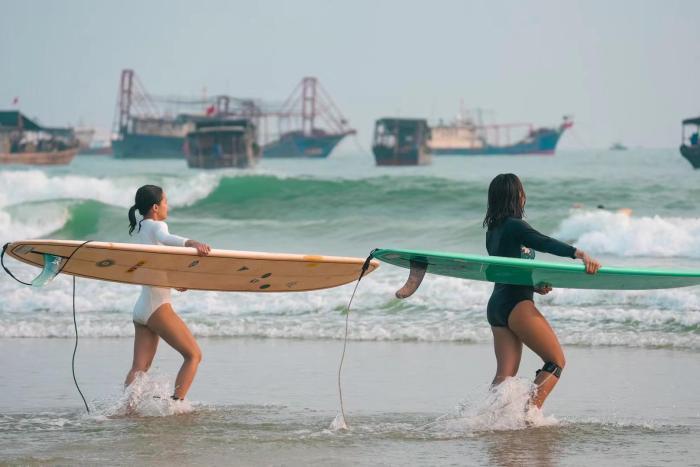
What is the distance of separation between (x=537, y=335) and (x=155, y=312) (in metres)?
1.94

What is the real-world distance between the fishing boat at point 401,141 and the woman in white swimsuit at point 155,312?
203 ft

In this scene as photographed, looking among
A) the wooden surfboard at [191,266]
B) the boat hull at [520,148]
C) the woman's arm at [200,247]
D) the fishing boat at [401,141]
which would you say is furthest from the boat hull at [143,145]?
the woman's arm at [200,247]

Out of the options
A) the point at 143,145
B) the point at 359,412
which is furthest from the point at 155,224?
the point at 143,145

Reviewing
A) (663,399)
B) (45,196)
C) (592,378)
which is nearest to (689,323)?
(592,378)

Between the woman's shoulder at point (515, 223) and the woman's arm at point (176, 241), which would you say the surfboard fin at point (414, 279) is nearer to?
the woman's shoulder at point (515, 223)

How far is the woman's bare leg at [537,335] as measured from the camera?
18.2 feet

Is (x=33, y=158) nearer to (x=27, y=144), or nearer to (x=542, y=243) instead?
(x=27, y=144)

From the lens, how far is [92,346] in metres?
9.24

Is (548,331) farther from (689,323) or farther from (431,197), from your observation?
(431,197)

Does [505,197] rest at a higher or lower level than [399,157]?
higher

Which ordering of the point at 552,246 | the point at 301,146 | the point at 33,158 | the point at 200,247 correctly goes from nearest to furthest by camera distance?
the point at 552,246 → the point at 200,247 → the point at 33,158 → the point at 301,146

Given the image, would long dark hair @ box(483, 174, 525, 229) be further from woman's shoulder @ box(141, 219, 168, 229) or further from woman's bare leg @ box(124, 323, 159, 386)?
woman's bare leg @ box(124, 323, 159, 386)

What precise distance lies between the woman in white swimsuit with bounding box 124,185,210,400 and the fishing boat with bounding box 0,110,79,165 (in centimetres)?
5731

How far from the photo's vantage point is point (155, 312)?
605 cm
